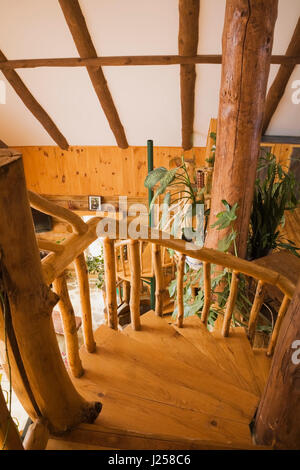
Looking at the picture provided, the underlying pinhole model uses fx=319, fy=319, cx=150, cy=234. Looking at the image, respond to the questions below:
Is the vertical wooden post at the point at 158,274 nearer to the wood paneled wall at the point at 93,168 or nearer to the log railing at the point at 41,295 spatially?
the log railing at the point at 41,295

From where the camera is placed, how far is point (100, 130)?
18.0ft

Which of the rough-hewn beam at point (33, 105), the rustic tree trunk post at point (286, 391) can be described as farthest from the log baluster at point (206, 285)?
the rough-hewn beam at point (33, 105)

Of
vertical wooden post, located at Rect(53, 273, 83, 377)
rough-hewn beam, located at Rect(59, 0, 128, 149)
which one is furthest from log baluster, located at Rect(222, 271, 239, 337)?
rough-hewn beam, located at Rect(59, 0, 128, 149)

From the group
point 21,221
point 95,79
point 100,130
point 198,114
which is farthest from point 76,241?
point 100,130

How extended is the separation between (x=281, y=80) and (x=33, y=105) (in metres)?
3.53

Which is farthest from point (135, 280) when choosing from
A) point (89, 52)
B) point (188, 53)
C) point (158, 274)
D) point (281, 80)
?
point (281, 80)

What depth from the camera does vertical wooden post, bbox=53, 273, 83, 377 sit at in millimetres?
1205

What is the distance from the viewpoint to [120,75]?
428 cm

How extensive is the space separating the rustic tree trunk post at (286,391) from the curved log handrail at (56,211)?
33.2 inches

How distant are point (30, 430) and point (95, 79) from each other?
425cm

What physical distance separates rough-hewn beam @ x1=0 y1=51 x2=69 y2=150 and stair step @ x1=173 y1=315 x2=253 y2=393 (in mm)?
4179

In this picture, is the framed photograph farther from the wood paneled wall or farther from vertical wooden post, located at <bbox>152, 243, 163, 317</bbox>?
vertical wooden post, located at <bbox>152, 243, 163, 317</bbox>

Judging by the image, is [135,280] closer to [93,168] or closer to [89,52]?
[89,52]
